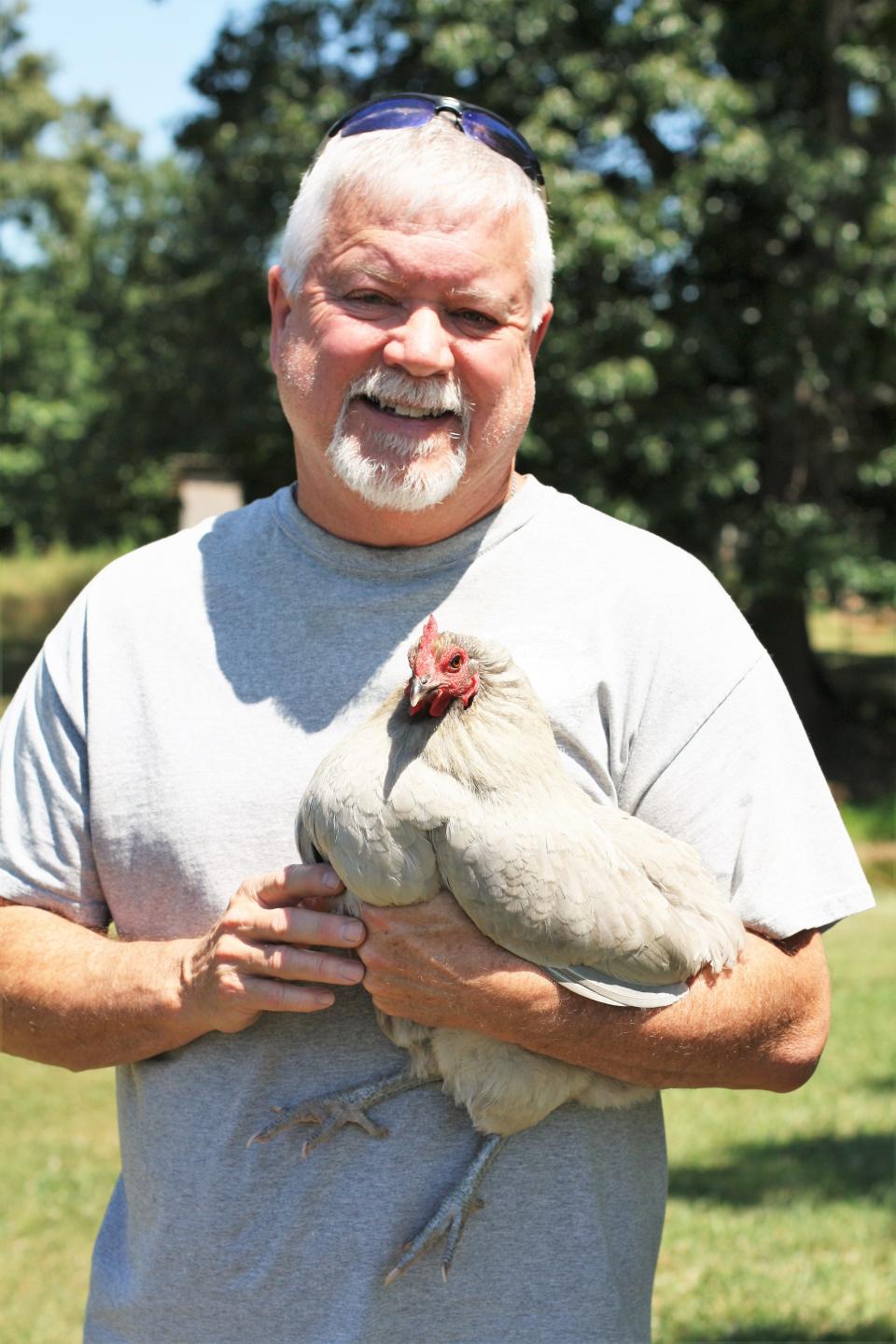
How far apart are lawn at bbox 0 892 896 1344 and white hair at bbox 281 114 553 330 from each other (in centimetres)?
433

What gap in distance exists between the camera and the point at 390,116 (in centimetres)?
261

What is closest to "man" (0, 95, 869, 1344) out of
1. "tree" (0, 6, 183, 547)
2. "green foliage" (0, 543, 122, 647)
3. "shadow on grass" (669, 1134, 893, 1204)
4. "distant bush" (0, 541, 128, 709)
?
"shadow on grass" (669, 1134, 893, 1204)

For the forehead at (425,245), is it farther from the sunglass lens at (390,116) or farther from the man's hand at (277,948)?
the man's hand at (277,948)

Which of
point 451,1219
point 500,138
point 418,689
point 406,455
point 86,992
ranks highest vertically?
point 500,138

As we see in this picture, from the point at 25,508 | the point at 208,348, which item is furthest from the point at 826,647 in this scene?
the point at 25,508

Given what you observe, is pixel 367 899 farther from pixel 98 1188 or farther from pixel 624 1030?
pixel 98 1188

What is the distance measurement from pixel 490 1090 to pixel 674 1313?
11.7 ft

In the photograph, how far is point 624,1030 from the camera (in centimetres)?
225

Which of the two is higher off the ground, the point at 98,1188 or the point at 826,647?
the point at 98,1188

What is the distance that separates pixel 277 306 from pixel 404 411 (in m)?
0.51

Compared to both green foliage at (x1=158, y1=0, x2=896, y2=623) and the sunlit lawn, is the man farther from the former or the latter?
green foliage at (x1=158, y1=0, x2=896, y2=623)

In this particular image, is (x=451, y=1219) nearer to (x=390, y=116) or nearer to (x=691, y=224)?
(x=390, y=116)

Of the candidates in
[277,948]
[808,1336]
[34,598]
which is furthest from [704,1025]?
[34,598]

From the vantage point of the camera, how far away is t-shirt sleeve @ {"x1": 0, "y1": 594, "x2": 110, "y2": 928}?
97.6 inches
